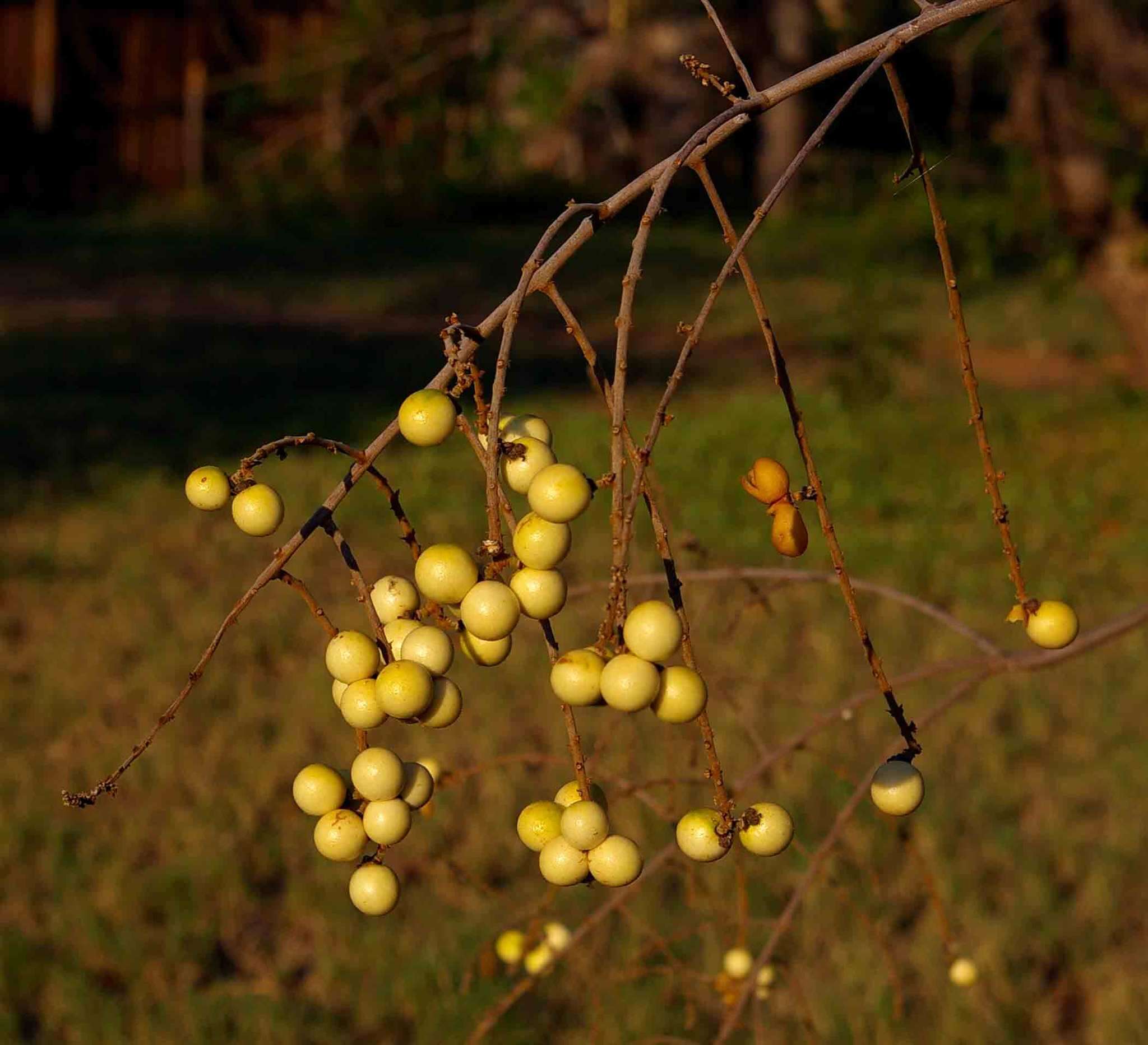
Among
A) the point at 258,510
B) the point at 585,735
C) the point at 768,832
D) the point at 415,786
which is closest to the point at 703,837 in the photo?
the point at 768,832

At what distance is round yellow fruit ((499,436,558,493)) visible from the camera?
690mm

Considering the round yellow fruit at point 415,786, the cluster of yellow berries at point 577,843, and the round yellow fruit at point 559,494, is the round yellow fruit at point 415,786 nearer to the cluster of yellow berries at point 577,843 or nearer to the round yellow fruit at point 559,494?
the cluster of yellow berries at point 577,843

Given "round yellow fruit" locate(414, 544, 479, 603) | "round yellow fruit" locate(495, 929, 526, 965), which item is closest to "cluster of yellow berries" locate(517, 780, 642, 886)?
"round yellow fruit" locate(414, 544, 479, 603)

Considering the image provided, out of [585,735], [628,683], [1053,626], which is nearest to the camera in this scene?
[628,683]

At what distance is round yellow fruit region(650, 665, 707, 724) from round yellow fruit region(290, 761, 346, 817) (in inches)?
7.0

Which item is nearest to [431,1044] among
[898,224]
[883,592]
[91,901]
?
[91,901]

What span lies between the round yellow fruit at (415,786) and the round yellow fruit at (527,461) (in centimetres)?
15

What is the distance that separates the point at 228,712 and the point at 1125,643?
88.7 inches

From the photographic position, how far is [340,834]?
28.7 inches

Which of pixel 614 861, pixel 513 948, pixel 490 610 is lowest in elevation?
pixel 513 948

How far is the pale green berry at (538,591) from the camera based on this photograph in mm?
653

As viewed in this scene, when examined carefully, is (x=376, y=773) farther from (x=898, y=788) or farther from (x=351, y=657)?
(x=898, y=788)

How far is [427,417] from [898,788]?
1.00 ft

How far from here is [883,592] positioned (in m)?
1.42
